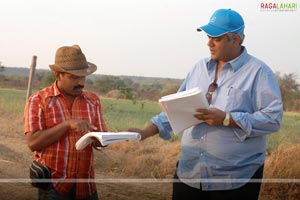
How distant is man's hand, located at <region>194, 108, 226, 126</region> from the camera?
7.56ft

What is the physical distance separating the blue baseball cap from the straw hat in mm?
571

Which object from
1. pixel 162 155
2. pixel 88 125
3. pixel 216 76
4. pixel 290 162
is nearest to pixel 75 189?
pixel 88 125

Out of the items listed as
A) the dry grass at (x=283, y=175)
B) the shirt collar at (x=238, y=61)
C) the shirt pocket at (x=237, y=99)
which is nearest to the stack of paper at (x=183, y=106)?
the shirt pocket at (x=237, y=99)

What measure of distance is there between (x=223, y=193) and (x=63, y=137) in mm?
787

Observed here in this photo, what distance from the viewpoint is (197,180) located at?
2.49 m

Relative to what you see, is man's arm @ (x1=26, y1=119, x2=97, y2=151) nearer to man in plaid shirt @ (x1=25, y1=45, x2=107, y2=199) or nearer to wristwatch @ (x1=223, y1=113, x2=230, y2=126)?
man in plaid shirt @ (x1=25, y1=45, x2=107, y2=199)

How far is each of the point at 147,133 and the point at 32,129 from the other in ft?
1.92

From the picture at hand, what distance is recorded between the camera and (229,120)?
2.33 m

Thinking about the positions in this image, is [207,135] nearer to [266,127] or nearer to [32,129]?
[266,127]

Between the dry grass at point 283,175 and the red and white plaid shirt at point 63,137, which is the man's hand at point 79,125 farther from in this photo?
the dry grass at point 283,175

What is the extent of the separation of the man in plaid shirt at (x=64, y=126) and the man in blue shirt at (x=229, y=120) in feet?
1.58

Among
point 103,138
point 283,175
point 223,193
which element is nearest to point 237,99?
point 223,193

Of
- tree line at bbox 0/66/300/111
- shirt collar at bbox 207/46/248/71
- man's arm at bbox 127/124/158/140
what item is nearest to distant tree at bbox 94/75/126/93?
tree line at bbox 0/66/300/111

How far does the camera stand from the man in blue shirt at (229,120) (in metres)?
2.35
